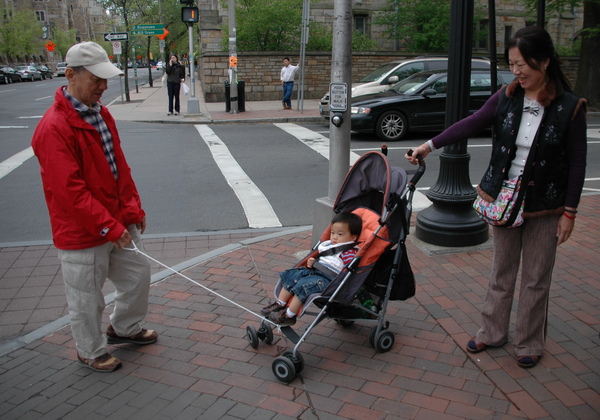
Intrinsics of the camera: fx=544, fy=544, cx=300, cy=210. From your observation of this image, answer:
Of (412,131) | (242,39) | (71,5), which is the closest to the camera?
(412,131)

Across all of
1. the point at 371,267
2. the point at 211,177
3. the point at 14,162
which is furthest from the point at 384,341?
the point at 14,162

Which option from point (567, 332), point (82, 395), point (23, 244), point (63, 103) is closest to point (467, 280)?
point (567, 332)

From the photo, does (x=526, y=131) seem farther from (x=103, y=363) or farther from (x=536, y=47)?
(x=103, y=363)

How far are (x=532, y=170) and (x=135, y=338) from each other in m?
2.85

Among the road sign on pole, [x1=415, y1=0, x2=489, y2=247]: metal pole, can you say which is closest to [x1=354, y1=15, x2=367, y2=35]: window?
the road sign on pole

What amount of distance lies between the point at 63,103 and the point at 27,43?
7862 cm

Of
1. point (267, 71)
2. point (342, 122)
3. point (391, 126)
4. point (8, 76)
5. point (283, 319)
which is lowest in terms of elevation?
point (283, 319)

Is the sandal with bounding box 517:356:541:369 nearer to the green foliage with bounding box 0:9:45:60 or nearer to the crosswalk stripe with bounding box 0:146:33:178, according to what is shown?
the crosswalk stripe with bounding box 0:146:33:178

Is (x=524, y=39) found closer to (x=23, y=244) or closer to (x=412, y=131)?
(x=23, y=244)

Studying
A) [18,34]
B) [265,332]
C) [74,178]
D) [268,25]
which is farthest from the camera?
[18,34]

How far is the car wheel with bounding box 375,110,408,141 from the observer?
13234 millimetres

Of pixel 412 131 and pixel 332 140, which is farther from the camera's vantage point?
pixel 412 131

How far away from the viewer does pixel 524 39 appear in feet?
9.98

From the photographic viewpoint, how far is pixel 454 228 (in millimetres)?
5457
